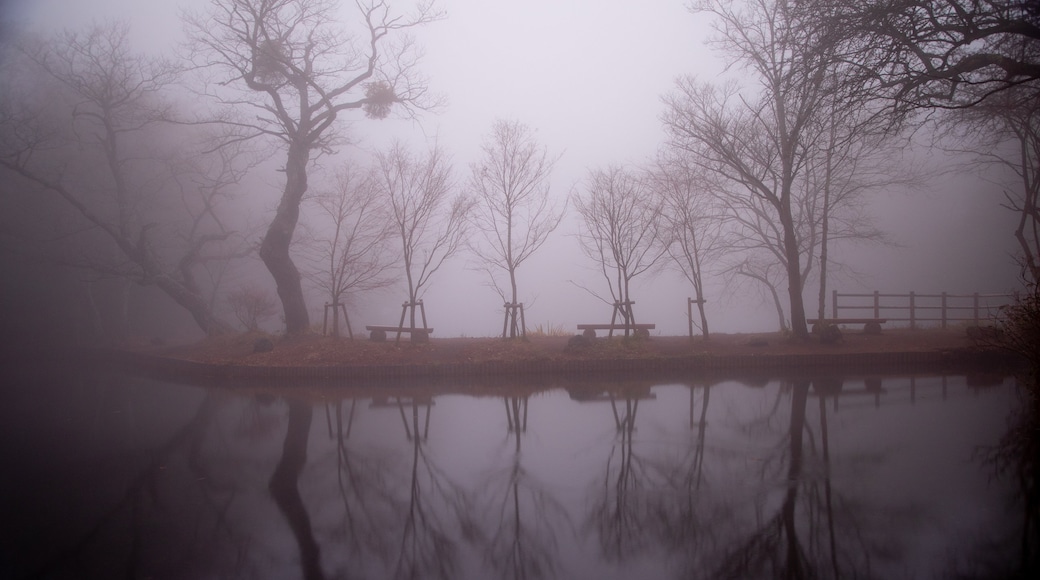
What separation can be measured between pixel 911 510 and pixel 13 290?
27.2 meters

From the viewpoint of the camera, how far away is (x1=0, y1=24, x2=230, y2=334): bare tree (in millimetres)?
17609

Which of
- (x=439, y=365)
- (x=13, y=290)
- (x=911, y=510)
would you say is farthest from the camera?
(x=13, y=290)

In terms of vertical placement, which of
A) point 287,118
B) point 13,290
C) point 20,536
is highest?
point 287,118

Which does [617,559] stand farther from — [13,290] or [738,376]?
[13,290]

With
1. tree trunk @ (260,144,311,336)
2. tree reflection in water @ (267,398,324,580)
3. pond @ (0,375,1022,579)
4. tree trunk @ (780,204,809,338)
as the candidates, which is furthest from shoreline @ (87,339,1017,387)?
tree reflection in water @ (267,398,324,580)

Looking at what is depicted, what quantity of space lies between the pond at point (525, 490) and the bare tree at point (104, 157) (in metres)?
10.8

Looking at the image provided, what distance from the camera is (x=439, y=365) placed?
12.0 m

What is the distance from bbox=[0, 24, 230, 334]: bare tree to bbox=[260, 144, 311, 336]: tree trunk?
3763 mm

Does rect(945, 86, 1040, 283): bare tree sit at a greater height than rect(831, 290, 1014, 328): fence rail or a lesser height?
greater

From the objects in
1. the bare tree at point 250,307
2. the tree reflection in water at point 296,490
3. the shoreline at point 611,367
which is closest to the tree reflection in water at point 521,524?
the tree reflection in water at point 296,490

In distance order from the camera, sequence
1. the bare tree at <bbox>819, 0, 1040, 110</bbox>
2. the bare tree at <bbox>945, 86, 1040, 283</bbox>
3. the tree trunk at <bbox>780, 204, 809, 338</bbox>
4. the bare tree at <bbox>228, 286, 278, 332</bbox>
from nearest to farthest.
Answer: the bare tree at <bbox>819, 0, 1040, 110</bbox>, the bare tree at <bbox>945, 86, 1040, 283</bbox>, the tree trunk at <bbox>780, 204, 809, 338</bbox>, the bare tree at <bbox>228, 286, 278, 332</bbox>

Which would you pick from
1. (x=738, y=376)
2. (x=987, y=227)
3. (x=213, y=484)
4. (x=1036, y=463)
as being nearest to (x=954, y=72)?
(x=1036, y=463)

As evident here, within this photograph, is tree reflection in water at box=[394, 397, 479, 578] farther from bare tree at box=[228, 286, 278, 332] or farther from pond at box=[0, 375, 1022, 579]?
bare tree at box=[228, 286, 278, 332]

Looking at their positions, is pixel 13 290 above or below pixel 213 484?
above
